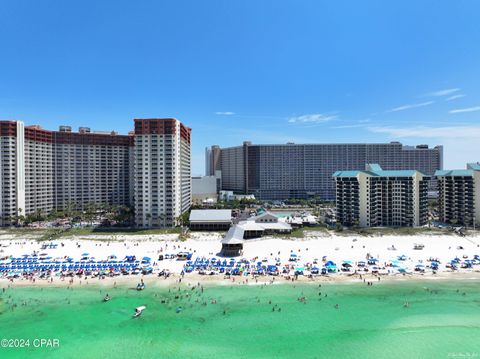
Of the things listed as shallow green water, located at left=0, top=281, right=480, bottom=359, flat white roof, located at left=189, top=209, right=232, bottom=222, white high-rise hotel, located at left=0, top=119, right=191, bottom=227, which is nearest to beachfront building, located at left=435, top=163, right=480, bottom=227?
shallow green water, located at left=0, top=281, right=480, bottom=359

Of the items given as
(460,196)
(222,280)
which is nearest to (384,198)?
(460,196)

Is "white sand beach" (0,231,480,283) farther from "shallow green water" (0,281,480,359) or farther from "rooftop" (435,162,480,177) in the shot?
"rooftop" (435,162,480,177)

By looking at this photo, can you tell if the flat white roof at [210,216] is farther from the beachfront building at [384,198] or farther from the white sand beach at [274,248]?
the beachfront building at [384,198]

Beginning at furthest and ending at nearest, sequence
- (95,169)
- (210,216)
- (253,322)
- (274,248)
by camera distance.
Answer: (95,169), (210,216), (274,248), (253,322)

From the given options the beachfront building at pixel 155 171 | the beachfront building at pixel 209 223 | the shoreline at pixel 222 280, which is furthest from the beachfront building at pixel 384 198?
the beachfront building at pixel 155 171

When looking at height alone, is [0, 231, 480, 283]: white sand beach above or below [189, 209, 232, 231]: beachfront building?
below

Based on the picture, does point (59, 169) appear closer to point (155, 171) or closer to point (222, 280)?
point (155, 171)

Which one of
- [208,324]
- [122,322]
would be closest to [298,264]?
[208,324]
